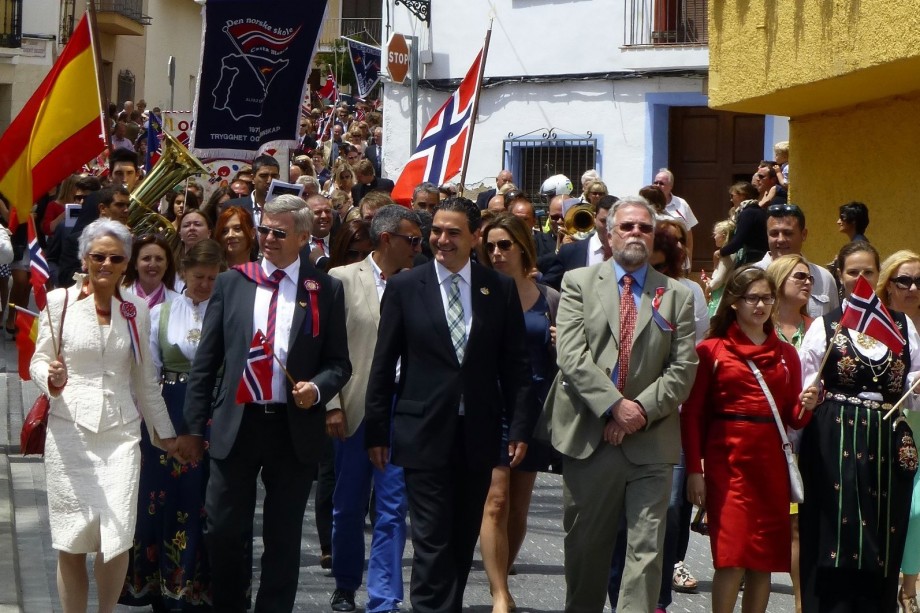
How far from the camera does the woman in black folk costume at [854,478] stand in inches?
281

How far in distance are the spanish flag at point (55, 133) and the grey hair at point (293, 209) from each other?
10.2 ft

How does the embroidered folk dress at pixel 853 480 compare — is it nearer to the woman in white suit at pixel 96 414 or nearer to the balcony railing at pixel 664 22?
the woman in white suit at pixel 96 414

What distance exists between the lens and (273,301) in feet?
23.5

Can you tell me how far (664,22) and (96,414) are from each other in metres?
16.7

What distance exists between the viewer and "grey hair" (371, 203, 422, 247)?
8.23 meters

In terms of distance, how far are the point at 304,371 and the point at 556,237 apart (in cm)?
638

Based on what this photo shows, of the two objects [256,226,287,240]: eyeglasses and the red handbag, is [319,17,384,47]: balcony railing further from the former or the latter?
the red handbag

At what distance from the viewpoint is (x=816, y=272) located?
8961 mm

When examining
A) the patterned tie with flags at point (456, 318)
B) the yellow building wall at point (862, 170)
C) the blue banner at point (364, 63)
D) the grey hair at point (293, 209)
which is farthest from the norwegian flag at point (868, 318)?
the blue banner at point (364, 63)

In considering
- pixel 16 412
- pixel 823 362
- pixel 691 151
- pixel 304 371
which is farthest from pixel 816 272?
pixel 691 151

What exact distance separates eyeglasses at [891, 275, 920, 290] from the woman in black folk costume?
516 mm

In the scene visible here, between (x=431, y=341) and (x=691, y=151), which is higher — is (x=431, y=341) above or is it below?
below

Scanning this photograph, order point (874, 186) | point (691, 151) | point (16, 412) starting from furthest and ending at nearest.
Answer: point (691, 151) < point (16, 412) < point (874, 186)

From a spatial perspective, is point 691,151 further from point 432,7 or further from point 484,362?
point 484,362
